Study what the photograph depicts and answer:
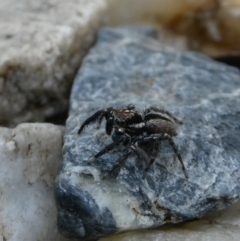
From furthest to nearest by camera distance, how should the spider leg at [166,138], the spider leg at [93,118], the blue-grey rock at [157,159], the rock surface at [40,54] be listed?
the rock surface at [40,54]
the spider leg at [93,118]
the spider leg at [166,138]
the blue-grey rock at [157,159]

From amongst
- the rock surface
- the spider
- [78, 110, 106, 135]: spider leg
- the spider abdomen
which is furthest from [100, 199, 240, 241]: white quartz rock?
the rock surface

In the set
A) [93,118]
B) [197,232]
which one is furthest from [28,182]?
[197,232]

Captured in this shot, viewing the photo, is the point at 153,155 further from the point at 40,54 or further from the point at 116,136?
the point at 40,54

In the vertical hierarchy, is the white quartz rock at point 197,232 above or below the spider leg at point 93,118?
below

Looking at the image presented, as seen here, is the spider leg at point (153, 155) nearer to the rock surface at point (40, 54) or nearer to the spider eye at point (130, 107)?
the spider eye at point (130, 107)

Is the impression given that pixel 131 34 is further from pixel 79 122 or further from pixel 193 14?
pixel 79 122

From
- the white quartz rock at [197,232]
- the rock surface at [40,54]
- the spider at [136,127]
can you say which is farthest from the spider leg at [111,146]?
the rock surface at [40,54]

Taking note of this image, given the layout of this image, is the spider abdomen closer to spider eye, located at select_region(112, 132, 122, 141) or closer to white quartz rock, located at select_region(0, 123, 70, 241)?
spider eye, located at select_region(112, 132, 122, 141)
